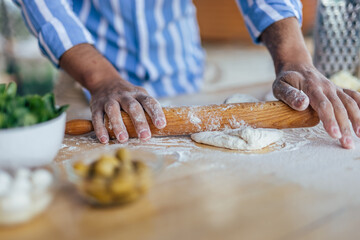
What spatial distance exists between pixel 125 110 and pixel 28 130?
374mm

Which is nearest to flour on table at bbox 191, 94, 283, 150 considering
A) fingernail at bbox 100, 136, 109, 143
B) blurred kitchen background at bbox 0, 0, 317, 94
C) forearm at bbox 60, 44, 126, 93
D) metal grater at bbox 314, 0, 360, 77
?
fingernail at bbox 100, 136, 109, 143

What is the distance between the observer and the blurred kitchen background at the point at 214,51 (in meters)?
3.68

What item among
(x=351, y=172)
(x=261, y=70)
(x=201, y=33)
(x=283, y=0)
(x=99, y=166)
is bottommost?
(x=261, y=70)

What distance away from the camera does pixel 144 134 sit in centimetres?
101

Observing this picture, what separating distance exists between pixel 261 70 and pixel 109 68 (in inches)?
120

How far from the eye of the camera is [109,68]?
123cm

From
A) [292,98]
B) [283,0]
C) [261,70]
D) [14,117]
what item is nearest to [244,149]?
[292,98]

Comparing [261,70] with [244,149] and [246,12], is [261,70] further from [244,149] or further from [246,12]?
A: [244,149]

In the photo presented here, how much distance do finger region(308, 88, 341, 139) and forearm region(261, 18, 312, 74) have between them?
189 millimetres

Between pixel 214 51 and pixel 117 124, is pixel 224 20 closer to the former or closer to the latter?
pixel 214 51

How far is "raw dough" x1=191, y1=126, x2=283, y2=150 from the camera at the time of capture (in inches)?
38.2

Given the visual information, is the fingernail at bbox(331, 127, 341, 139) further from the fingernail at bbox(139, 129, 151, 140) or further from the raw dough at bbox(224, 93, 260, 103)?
the fingernail at bbox(139, 129, 151, 140)

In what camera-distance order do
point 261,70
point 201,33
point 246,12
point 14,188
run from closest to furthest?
point 14,188 < point 246,12 < point 261,70 < point 201,33

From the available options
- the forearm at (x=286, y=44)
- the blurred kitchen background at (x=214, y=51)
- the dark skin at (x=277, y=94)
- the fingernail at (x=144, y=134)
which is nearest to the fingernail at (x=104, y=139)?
the dark skin at (x=277, y=94)
